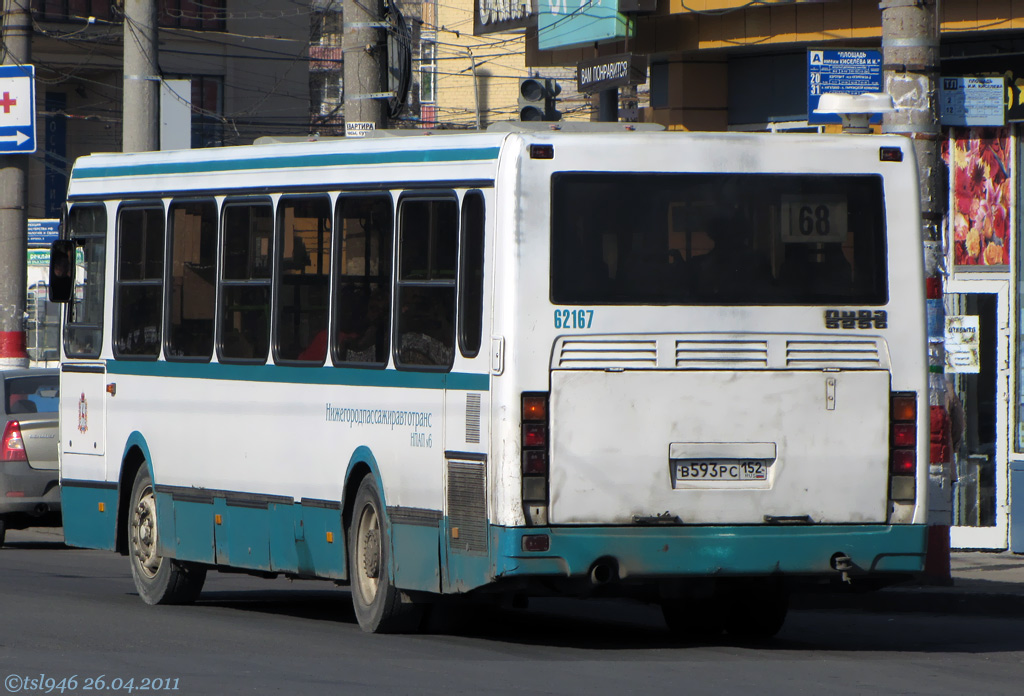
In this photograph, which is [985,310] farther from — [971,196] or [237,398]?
[237,398]

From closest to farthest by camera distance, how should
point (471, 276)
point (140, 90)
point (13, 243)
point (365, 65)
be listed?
point (471, 276), point (365, 65), point (140, 90), point (13, 243)

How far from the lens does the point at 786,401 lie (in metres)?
9.53

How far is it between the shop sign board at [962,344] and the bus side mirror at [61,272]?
6834mm

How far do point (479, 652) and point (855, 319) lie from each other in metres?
2.59

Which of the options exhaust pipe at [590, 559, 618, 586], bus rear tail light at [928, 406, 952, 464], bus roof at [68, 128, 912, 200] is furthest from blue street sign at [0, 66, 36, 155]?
exhaust pipe at [590, 559, 618, 586]

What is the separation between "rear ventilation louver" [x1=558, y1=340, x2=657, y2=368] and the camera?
9.29 meters

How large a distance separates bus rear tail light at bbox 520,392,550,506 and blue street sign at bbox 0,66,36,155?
47.9 ft

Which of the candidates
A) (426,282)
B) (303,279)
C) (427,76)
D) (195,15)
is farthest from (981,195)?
(427,76)

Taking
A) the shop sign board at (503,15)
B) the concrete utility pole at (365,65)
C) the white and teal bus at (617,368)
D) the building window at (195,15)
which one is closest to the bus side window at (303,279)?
the white and teal bus at (617,368)

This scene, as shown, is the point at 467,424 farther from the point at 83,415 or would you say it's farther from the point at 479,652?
the point at 83,415

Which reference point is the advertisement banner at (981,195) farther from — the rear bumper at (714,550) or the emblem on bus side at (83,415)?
the emblem on bus side at (83,415)

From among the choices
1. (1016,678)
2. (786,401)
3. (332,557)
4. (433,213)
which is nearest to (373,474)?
(332,557)

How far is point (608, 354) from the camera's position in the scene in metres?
9.35

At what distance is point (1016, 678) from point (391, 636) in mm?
3364
